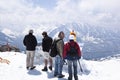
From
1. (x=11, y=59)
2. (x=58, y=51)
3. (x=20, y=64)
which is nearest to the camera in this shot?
(x=58, y=51)

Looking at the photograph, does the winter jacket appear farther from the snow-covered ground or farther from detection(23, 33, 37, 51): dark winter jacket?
detection(23, 33, 37, 51): dark winter jacket

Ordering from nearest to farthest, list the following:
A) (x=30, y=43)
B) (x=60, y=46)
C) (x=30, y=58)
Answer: (x=60, y=46)
(x=30, y=43)
(x=30, y=58)

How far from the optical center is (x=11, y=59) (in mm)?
24281

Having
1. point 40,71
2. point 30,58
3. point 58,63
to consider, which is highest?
point 30,58

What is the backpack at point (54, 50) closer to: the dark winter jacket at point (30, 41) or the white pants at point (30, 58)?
the dark winter jacket at point (30, 41)

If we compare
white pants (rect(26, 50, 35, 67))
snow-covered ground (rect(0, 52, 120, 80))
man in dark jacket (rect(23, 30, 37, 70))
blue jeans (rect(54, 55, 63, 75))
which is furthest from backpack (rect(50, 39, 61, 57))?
white pants (rect(26, 50, 35, 67))

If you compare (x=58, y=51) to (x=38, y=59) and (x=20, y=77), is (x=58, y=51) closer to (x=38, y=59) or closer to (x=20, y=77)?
(x=20, y=77)

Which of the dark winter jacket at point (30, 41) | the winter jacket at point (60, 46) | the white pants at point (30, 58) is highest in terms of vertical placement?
the dark winter jacket at point (30, 41)

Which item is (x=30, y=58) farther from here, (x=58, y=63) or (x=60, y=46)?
(x=60, y=46)

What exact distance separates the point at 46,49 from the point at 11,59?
6600mm

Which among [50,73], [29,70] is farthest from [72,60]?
[29,70]

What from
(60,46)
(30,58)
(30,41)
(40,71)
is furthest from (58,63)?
(30,41)

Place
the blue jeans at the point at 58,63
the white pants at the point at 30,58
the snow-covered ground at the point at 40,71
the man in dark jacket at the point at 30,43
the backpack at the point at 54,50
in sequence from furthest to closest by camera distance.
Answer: the white pants at the point at 30,58 → the man in dark jacket at the point at 30,43 → the snow-covered ground at the point at 40,71 → the backpack at the point at 54,50 → the blue jeans at the point at 58,63

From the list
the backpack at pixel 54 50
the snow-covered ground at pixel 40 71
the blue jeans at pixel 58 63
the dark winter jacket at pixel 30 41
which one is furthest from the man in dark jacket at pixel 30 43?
the blue jeans at pixel 58 63
